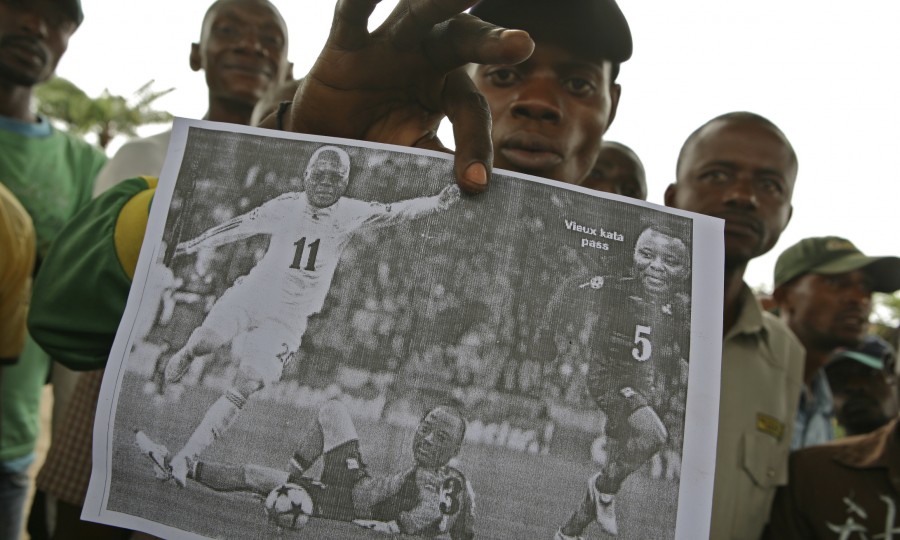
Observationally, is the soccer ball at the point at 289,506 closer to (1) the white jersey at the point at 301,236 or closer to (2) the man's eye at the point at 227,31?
(1) the white jersey at the point at 301,236

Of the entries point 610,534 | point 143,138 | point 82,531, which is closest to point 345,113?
point 610,534

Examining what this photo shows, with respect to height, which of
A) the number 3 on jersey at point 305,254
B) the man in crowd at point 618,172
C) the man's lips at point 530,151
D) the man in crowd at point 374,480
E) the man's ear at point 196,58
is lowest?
the man in crowd at point 374,480

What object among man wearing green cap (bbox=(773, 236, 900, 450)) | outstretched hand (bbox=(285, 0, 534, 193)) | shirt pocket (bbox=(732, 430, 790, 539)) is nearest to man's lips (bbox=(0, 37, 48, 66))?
outstretched hand (bbox=(285, 0, 534, 193))

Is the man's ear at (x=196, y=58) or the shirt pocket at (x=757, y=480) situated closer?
the shirt pocket at (x=757, y=480)

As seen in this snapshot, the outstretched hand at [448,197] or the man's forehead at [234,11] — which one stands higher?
the man's forehead at [234,11]

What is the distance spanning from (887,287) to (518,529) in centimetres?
302

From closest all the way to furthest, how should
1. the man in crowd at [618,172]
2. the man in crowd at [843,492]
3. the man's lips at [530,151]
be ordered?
1. the man's lips at [530,151]
2. the man in crowd at [843,492]
3. the man in crowd at [618,172]

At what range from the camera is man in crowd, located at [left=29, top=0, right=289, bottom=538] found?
5.20 feet

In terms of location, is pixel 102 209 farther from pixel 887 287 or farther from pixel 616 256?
pixel 887 287

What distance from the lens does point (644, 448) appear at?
80 centimetres

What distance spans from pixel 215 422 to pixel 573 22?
98 cm

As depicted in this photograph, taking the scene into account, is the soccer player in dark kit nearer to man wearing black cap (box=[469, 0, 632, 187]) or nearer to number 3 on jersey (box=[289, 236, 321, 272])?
number 3 on jersey (box=[289, 236, 321, 272])

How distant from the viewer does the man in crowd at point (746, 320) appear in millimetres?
1707

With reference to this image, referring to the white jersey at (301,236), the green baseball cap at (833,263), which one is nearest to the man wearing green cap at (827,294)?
the green baseball cap at (833,263)
